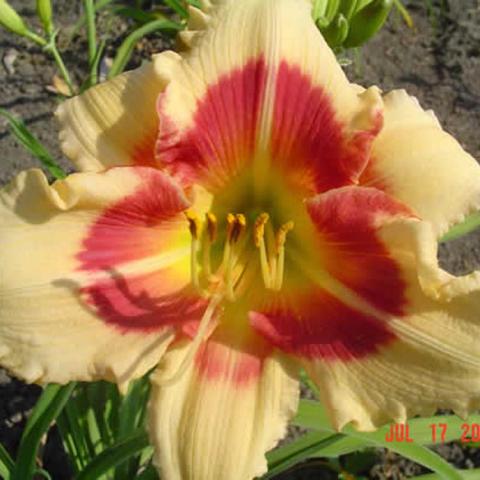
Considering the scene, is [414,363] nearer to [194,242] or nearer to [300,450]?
[194,242]

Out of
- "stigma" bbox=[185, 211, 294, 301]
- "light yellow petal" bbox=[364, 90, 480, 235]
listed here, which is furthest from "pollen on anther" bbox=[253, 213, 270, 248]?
"light yellow petal" bbox=[364, 90, 480, 235]

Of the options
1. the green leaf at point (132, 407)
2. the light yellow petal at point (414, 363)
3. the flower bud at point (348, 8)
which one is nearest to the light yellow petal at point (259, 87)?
the light yellow petal at point (414, 363)

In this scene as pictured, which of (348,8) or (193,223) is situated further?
(348,8)

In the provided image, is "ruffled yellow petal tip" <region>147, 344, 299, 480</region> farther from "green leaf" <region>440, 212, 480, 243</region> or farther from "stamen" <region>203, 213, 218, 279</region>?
"green leaf" <region>440, 212, 480, 243</region>

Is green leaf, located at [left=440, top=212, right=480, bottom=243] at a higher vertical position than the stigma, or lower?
lower

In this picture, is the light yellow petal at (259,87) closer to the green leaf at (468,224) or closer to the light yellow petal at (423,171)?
the light yellow petal at (423,171)

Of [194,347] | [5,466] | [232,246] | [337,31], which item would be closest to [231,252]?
[232,246]

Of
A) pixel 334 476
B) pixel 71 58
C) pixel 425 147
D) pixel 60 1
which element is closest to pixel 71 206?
pixel 425 147
